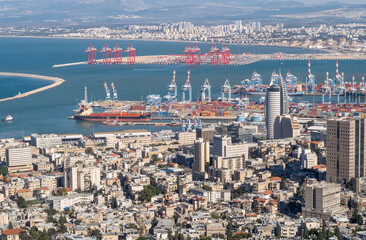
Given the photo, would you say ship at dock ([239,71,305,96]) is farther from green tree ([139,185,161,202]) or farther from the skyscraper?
green tree ([139,185,161,202])

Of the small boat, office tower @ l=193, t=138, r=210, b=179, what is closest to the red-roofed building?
office tower @ l=193, t=138, r=210, b=179

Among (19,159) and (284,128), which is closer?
(19,159)

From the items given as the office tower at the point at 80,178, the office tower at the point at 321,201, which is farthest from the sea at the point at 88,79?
the office tower at the point at 321,201

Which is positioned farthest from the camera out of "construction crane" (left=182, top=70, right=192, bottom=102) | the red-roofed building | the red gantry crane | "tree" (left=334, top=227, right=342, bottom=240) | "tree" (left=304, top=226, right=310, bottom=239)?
the red gantry crane

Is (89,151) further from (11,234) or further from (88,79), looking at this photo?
(88,79)

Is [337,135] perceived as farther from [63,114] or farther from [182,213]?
[63,114]

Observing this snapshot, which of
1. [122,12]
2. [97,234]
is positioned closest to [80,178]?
[97,234]
